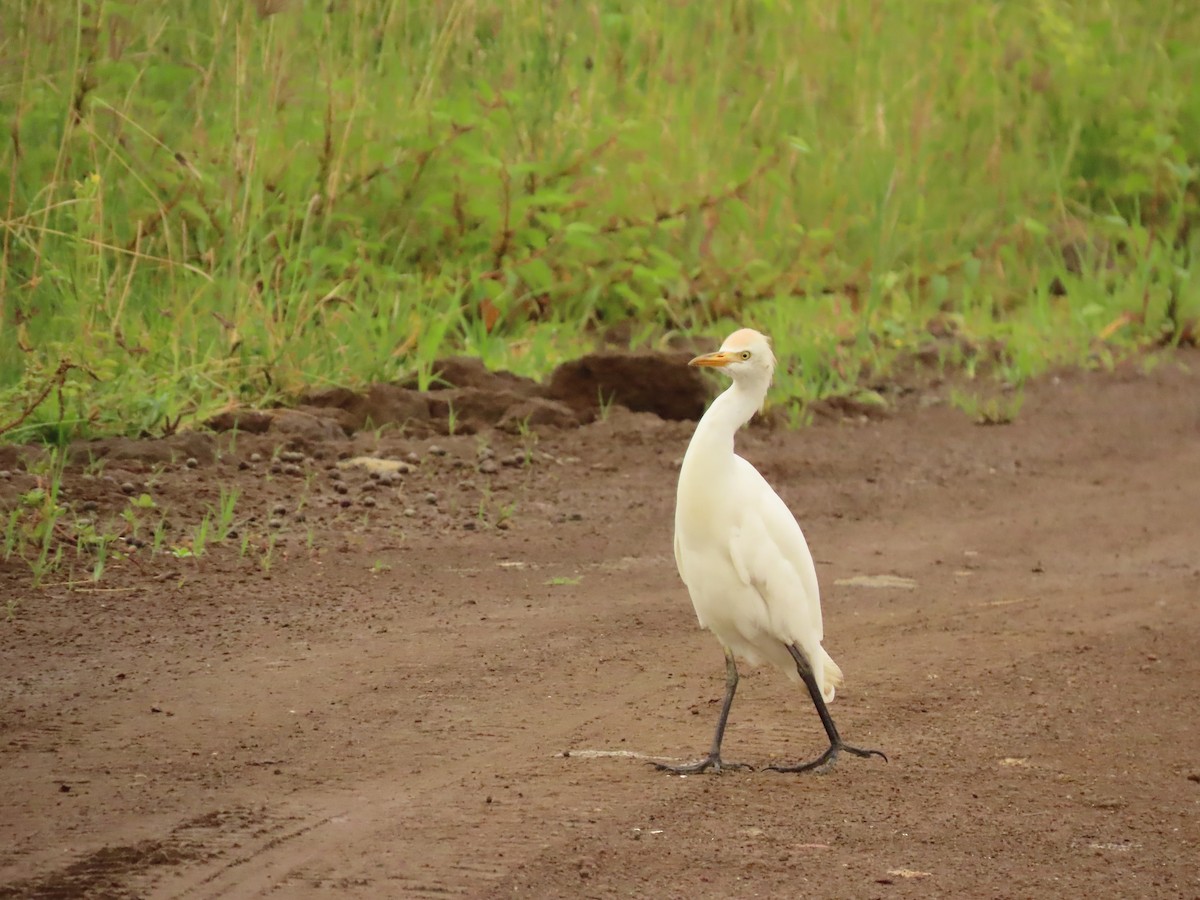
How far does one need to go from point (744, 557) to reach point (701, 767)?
525 mm

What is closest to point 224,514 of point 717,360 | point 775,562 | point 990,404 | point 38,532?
point 38,532

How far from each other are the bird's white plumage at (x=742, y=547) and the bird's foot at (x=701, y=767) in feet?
1.12

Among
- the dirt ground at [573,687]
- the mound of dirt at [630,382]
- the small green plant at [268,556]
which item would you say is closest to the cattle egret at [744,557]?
the dirt ground at [573,687]

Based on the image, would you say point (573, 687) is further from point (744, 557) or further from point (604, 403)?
point (604, 403)

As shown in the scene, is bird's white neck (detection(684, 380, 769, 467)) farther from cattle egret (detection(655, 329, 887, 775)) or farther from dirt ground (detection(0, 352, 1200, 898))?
dirt ground (detection(0, 352, 1200, 898))

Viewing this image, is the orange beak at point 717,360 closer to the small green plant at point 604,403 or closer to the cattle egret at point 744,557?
the cattle egret at point 744,557

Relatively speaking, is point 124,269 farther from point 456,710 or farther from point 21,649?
point 456,710

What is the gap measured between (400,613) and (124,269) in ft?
10.7

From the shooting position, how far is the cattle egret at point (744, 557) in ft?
13.9

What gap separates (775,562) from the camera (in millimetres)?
4246

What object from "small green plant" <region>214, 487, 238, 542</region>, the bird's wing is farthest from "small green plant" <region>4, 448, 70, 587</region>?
the bird's wing

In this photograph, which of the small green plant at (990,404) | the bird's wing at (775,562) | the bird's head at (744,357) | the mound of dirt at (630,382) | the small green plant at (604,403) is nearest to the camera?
the bird's wing at (775,562)

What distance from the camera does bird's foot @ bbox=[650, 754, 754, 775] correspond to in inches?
159

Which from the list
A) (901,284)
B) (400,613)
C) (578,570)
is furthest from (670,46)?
(400,613)
